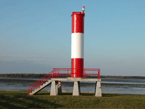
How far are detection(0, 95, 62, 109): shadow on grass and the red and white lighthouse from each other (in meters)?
5.80

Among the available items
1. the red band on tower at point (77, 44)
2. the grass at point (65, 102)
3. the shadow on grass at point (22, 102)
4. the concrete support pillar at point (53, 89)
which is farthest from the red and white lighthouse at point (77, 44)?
the shadow on grass at point (22, 102)

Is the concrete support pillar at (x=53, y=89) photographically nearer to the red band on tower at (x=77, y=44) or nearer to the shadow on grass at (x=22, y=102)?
the red band on tower at (x=77, y=44)

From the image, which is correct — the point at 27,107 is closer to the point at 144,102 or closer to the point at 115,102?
the point at 115,102

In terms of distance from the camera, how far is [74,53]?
2622 centimetres

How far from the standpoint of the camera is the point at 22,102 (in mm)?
22344

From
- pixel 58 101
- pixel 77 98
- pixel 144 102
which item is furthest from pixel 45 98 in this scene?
pixel 144 102

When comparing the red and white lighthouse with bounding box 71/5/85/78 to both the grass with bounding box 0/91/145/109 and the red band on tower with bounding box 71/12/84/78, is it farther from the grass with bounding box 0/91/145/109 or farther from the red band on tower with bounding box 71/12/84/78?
the grass with bounding box 0/91/145/109

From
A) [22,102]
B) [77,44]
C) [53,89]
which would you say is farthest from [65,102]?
[77,44]

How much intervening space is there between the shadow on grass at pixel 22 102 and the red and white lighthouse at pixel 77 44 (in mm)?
5802

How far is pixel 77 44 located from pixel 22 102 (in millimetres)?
9582

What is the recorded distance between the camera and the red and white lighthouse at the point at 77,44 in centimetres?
2601

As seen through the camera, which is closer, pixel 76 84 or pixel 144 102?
pixel 144 102

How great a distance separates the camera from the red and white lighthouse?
26011 millimetres

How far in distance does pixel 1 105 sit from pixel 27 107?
265 cm
